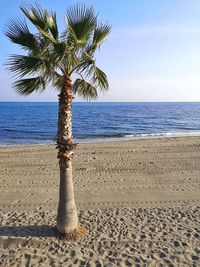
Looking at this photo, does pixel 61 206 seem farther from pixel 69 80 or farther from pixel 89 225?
pixel 69 80

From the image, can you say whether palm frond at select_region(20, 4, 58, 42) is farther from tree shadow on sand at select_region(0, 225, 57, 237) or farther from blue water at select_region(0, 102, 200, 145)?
blue water at select_region(0, 102, 200, 145)

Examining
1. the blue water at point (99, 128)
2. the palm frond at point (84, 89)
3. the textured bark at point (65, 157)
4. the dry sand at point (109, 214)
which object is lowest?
the blue water at point (99, 128)

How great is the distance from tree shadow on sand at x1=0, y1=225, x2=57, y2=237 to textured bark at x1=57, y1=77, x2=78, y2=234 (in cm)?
44

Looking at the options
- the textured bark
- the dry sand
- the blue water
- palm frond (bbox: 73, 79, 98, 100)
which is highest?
palm frond (bbox: 73, 79, 98, 100)

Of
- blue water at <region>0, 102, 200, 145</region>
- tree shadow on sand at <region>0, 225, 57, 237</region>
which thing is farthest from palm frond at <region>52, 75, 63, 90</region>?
blue water at <region>0, 102, 200, 145</region>

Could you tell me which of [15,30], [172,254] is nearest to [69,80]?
[15,30]

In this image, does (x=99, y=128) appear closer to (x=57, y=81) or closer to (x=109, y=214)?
(x=109, y=214)

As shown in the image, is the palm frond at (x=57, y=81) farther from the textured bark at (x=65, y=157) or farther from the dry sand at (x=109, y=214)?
the dry sand at (x=109, y=214)

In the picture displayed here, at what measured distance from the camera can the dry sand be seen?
297 inches

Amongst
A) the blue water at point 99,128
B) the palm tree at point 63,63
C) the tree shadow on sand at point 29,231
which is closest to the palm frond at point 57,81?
the palm tree at point 63,63

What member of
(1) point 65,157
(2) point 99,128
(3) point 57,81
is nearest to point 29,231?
(1) point 65,157

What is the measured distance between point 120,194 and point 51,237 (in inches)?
174

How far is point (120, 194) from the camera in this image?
484 inches

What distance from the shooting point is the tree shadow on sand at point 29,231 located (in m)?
8.54
